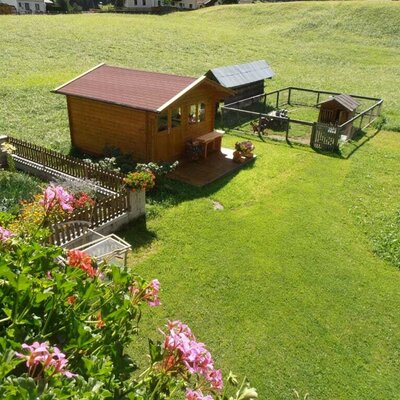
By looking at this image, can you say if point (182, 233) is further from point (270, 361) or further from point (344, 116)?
point (344, 116)

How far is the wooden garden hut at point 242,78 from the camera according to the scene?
24.8 meters

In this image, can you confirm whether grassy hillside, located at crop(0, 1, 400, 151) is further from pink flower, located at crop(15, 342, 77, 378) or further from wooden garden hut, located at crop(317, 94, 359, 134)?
pink flower, located at crop(15, 342, 77, 378)

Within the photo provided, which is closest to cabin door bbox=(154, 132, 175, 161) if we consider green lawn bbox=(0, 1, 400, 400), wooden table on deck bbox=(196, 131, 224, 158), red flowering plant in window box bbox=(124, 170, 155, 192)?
wooden table on deck bbox=(196, 131, 224, 158)

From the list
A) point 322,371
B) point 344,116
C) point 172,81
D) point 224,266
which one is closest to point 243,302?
point 224,266

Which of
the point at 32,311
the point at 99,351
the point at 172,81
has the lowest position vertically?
the point at 172,81

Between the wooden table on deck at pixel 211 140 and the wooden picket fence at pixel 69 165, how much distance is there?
5.51 metres

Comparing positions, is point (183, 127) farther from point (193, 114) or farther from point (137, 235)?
point (137, 235)

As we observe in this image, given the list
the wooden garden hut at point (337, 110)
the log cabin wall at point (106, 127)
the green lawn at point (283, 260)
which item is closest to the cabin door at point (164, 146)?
the log cabin wall at point (106, 127)

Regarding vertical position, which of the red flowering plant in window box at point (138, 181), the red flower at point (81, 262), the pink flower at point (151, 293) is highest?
the red flower at point (81, 262)

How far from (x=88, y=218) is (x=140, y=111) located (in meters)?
5.90

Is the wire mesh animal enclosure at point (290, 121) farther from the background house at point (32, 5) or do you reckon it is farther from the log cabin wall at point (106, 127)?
Answer: the background house at point (32, 5)

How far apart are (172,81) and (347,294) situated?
34.8ft

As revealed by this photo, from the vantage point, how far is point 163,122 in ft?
51.7

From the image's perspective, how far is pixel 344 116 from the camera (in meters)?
23.5
